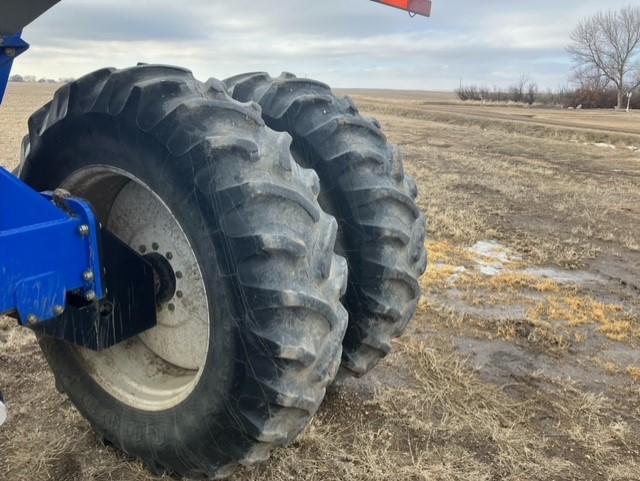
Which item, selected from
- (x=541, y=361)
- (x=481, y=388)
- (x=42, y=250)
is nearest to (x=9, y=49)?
(x=42, y=250)

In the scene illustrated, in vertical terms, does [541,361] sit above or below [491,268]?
below

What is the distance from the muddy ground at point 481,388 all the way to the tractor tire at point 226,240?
2.31 feet

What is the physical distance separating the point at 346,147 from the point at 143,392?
1.44m

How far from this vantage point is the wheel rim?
8.42ft

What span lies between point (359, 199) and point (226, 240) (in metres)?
1.01

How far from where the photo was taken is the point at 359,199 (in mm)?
2920

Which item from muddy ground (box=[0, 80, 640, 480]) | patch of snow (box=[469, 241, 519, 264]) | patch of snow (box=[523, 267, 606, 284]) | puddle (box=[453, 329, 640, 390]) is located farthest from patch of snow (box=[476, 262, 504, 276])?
puddle (box=[453, 329, 640, 390])

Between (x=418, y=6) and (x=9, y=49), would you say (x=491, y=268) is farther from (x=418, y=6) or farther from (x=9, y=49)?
(x=9, y=49)

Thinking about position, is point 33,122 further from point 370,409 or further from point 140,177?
point 370,409

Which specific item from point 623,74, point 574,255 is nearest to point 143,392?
point 574,255

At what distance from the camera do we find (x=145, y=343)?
2895mm

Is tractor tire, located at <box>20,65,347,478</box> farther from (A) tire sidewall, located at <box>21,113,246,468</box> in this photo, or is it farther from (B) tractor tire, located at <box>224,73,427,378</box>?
(B) tractor tire, located at <box>224,73,427,378</box>

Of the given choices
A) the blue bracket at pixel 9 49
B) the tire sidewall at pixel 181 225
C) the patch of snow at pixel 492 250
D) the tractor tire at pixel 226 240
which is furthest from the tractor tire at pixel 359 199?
the patch of snow at pixel 492 250

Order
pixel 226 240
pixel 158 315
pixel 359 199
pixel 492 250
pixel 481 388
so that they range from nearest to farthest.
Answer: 1. pixel 226 240
2. pixel 158 315
3. pixel 359 199
4. pixel 481 388
5. pixel 492 250
